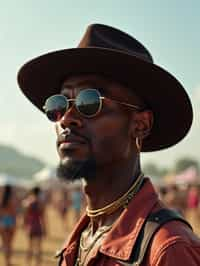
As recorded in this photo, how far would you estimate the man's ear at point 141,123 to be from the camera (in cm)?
265

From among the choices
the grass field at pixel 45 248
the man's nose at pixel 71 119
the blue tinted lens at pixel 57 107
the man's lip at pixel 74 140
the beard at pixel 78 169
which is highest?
the blue tinted lens at pixel 57 107

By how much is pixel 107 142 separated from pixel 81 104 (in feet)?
0.65

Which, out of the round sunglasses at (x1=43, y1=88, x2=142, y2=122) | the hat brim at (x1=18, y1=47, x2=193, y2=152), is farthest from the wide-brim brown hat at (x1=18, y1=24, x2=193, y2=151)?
the round sunglasses at (x1=43, y1=88, x2=142, y2=122)

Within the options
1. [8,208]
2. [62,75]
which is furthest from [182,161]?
[62,75]

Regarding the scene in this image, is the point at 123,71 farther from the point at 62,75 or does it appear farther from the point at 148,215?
the point at 148,215

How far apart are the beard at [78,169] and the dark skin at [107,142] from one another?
0.02m

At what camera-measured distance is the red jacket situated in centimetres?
203

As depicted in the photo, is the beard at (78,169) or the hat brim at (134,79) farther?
the hat brim at (134,79)

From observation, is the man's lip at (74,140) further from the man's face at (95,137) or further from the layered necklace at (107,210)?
the layered necklace at (107,210)

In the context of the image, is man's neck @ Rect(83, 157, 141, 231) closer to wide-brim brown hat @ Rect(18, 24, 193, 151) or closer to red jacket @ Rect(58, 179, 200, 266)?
red jacket @ Rect(58, 179, 200, 266)

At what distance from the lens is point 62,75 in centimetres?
292

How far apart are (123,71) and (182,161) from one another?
121403 mm

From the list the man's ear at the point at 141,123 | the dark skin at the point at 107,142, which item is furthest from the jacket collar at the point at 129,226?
the man's ear at the point at 141,123

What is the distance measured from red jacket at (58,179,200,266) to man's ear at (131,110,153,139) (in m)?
0.22
